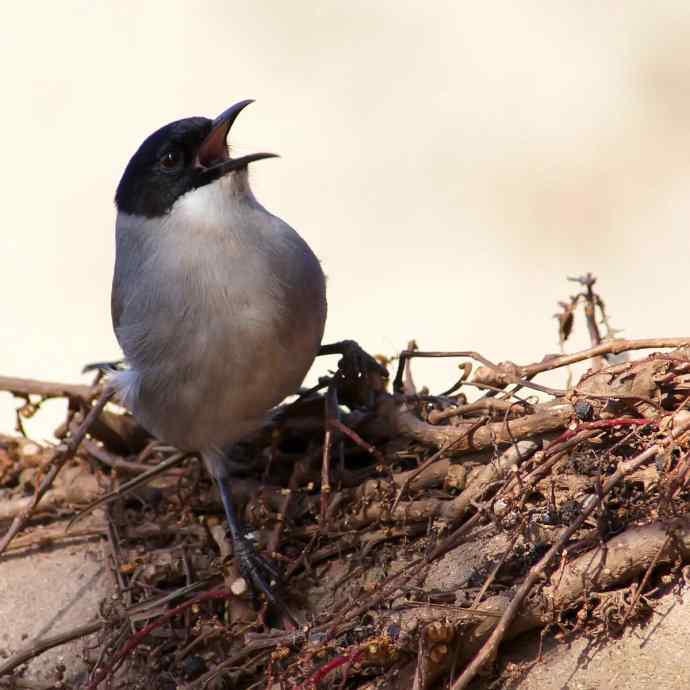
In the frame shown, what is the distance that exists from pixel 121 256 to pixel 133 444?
3.68 feet

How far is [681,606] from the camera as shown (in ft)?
12.2

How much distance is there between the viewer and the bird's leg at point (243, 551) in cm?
444

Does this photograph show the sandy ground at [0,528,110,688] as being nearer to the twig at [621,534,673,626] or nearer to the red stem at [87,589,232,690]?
the red stem at [87,589,232,690]

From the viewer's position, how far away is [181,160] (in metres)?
4.71

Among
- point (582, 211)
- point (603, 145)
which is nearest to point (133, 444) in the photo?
point (582, 211)

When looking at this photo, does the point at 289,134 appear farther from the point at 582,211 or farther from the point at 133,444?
the point at 133,444

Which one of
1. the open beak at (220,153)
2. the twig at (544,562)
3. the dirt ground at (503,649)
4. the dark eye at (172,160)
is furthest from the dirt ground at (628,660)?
the dark eye at (172,160)

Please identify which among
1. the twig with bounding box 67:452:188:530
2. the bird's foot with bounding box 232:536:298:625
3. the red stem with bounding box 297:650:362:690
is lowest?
the red stem with bounding box 297:650:362:690

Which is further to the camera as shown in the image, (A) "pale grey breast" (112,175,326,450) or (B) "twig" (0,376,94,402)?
(B) "twig" (0,376,94,402)

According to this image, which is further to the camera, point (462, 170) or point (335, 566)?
point (462, 170)

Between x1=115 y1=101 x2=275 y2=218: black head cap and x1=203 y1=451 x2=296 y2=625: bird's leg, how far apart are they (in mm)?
996

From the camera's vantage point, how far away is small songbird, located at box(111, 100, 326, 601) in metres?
4.59

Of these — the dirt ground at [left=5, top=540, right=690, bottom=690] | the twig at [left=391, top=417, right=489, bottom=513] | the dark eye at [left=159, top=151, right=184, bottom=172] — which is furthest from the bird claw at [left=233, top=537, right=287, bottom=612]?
the dark eye at [left=159, top=151, right=184, bottom=172]

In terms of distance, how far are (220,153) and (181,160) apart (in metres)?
0.17
